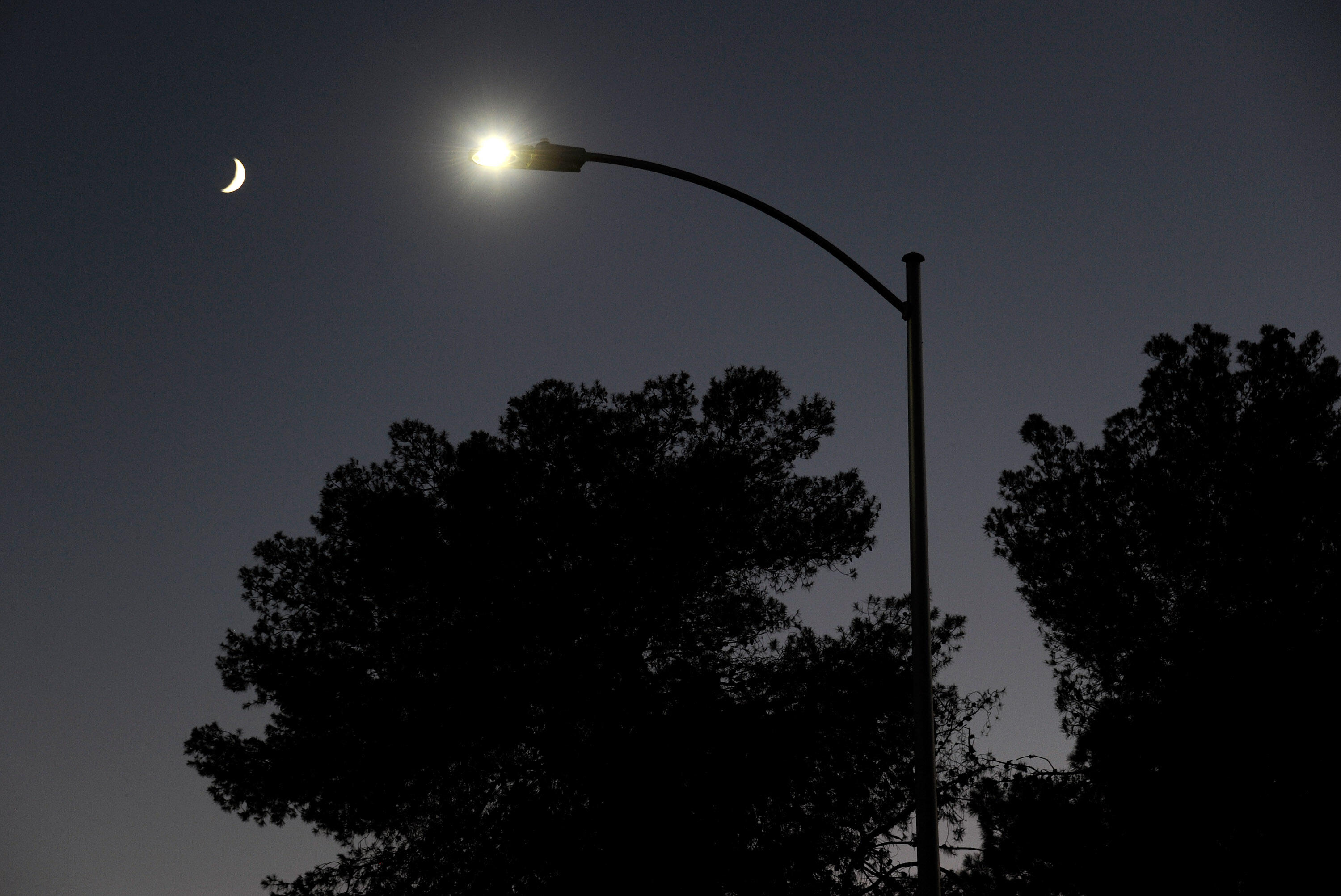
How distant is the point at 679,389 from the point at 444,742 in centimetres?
729

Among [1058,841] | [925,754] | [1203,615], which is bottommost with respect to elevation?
[925,754]

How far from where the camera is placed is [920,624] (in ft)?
24.0

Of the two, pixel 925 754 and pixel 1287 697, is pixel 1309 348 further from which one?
→ pixel 925 754

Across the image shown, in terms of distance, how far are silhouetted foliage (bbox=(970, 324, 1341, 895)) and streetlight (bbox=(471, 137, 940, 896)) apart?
27.3 ft

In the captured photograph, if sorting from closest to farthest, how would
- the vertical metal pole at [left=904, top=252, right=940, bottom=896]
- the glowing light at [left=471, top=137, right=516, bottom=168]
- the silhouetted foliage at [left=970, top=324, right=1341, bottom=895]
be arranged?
the vertical metal pole at [left=904, top=252, right=940, bottom=896] < the glowing light at [left=471, top=137, right=516, bottom=168] < the silhouetted foliage at [left=970, top=324, right=1341, bottom=895]

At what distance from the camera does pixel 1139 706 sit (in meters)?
15.5

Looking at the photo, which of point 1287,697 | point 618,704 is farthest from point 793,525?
point 1287,697

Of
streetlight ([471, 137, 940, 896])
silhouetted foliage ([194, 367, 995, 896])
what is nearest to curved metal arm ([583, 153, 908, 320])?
streetlight ([471, 137, 940, 896])

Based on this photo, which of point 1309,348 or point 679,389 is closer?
point 1309,348

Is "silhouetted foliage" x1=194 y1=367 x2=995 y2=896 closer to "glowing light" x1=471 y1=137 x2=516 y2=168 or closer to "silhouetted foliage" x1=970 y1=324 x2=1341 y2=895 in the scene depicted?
"silhouetted foliage" x1=970 y1=324 x2=1341 y2=895

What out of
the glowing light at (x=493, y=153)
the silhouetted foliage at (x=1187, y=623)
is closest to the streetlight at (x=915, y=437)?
the glowing light at (x=493, y=153)

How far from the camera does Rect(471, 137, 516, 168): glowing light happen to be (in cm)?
830

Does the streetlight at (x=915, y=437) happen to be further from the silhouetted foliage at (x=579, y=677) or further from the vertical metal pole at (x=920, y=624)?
the silhouetted foliage at (x=579, y=677)

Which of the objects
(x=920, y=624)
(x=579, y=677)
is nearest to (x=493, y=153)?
(x=920, y=624)
